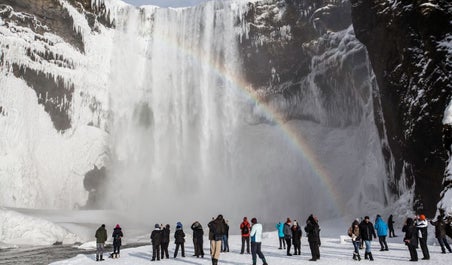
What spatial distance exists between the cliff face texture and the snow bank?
25.8m

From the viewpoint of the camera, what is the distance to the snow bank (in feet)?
106

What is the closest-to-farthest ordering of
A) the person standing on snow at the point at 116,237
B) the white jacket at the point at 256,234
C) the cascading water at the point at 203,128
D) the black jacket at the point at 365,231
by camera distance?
the white jacket at the point at 256,234
the black jacket at the point at 365,231
the person standing on snow at the point at 116,237
the cascading water at the point at 203,128

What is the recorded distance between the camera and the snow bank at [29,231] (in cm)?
3231

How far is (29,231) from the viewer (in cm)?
3306

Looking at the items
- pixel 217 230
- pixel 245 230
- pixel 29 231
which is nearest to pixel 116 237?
pixel 245 230

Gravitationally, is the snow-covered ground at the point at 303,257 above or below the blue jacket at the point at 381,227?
below

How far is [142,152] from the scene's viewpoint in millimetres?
55531

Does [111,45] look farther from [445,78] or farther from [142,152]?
[445,78]

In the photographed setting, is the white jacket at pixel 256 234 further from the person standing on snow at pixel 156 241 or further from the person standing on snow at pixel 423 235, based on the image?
the person standing on snow at pixel 423 235

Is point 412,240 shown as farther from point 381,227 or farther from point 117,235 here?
point 117,235

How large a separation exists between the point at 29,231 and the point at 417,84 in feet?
97.8

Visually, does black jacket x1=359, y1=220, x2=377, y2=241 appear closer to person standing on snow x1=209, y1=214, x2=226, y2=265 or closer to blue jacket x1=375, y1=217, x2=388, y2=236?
blue jacket x1=375, y1=217, x2=388, y2=236

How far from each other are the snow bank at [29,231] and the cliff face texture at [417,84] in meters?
25.8

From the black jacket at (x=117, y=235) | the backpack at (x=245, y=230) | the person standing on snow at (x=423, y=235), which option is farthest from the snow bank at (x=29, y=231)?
the person standing on snow at (x=423, y=235)
